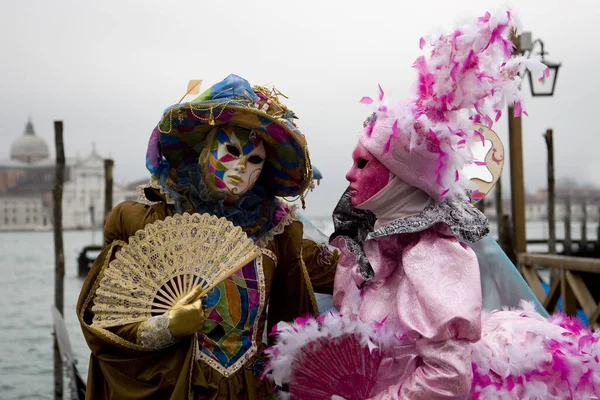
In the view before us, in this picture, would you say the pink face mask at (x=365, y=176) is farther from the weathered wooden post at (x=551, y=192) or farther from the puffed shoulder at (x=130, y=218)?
the weathered wooden post at (x=551, y=192)

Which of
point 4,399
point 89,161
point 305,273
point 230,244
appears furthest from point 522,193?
point 89,161

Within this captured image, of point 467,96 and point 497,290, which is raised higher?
point 467,96

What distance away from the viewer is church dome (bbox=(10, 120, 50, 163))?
39950mm

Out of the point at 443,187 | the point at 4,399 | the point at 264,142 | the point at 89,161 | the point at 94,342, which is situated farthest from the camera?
the point at 89,161

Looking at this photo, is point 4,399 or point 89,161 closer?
point 4,399

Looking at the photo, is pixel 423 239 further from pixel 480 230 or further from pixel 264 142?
pixel 264 142

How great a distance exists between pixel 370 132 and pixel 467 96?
1.14 feet

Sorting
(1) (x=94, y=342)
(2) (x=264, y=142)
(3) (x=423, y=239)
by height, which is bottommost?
(1) (x=94, y=342)

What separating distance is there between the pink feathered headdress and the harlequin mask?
52cm

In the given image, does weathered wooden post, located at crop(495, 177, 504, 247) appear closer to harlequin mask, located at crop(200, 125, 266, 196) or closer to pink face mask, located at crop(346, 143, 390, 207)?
harlequin mask, located at crop(200, 125, 266, 196)

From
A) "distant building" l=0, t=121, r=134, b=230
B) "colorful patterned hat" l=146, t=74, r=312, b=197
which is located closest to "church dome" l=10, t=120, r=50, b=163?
"distant building" l=0, t=121, r=134, b=230

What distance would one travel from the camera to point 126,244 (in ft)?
7.65

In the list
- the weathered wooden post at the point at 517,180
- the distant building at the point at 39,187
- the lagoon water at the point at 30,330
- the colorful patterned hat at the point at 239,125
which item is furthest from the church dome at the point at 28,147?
the colorful patterned hat at the point at 239,125

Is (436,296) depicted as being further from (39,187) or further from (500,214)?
(39,187)
